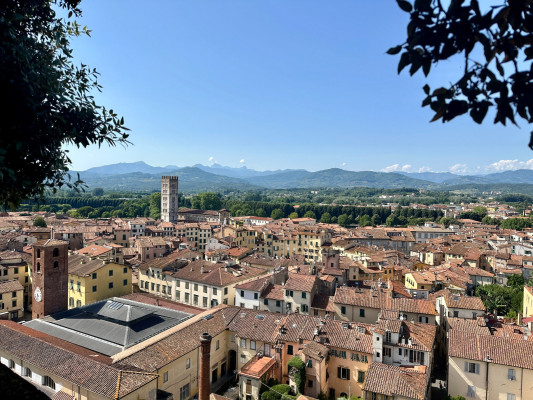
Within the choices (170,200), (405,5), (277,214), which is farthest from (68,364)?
(277,214)

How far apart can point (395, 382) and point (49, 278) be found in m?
28.6

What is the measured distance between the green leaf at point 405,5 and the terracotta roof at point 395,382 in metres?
22.2


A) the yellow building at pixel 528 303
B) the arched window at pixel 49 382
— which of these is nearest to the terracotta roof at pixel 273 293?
the arched window at pixel 49 382

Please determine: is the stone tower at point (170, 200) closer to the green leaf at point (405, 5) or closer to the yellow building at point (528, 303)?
the yellow building at point (528, 303)

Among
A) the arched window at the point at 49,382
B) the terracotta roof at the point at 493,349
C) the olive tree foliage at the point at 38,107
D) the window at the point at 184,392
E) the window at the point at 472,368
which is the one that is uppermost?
the olive tree foliage at the point at 38,107

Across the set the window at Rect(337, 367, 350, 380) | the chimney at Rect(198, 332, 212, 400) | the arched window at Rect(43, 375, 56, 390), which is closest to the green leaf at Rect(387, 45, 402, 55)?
the chimney at Rect(198, 332, 212, 400)

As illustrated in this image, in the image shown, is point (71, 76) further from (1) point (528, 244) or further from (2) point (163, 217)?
(2) point (163, 217)

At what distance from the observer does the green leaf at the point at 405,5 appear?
3.43 m

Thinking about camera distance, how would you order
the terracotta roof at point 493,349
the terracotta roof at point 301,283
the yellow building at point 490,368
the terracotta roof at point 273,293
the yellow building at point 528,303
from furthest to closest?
the terracotta roof at point 273,293, the yellow building at point 528,303, the terracotta roof at point 301,283, the terracotta roof at point 493,349, the yellow building at point 490,368

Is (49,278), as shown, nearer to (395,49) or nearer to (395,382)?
(395,382)


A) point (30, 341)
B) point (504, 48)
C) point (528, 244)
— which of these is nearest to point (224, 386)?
point (30, 341)

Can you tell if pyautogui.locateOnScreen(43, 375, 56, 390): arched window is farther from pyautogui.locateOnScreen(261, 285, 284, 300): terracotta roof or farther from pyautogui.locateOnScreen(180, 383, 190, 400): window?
pyautogui.locateOnScreen(261, 285, 284, 300): terracotta roof

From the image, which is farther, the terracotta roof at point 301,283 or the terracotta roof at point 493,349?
the terracotta roof at point 301,283

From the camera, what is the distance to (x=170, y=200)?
385 ft
